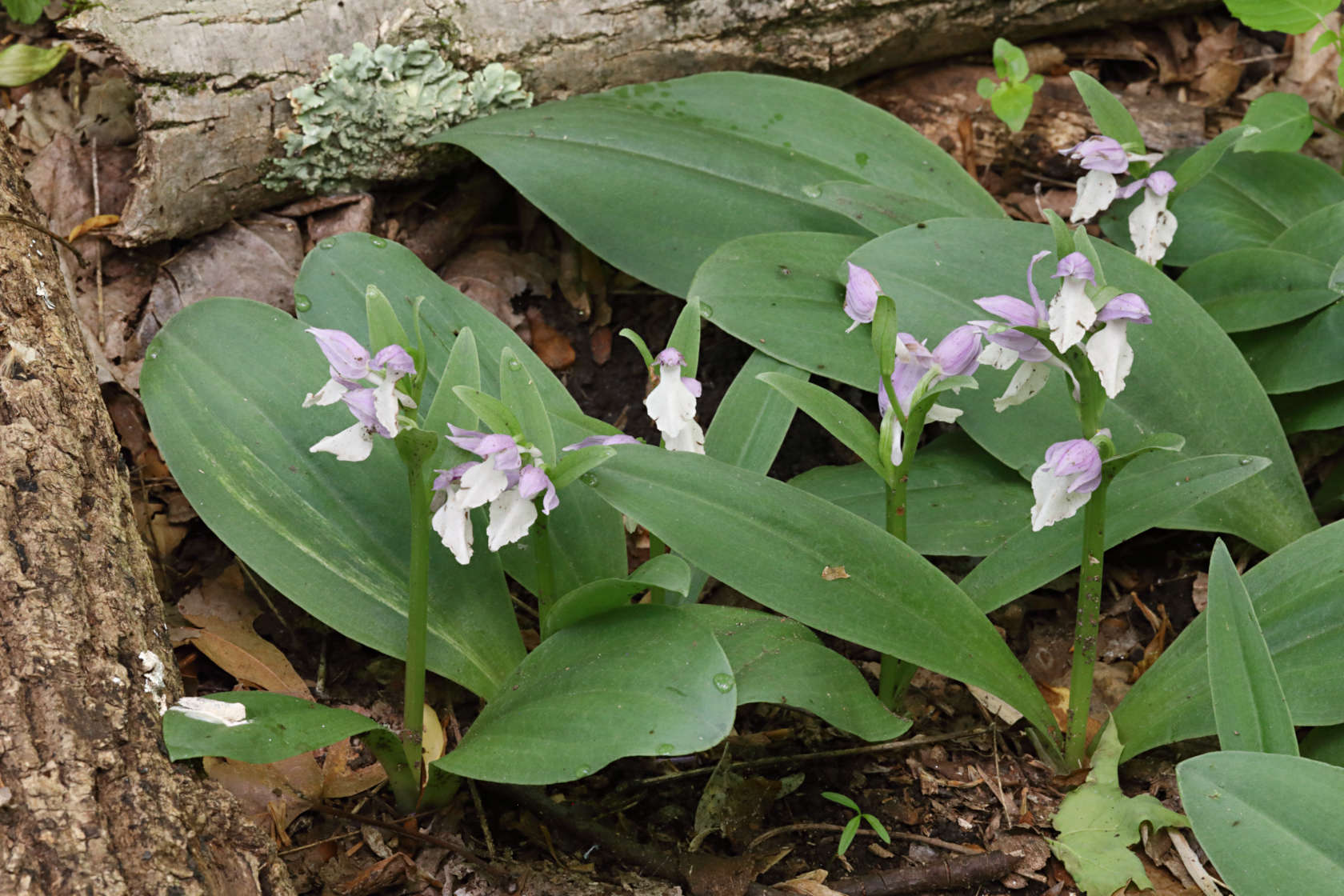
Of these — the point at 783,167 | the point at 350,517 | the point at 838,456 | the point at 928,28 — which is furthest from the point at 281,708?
the point at 928,28

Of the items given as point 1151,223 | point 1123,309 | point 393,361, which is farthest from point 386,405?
point 1151,223

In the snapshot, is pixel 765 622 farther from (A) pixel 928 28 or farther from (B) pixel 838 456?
(A) pixel 928 28

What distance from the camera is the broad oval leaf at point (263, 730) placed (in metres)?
1.56

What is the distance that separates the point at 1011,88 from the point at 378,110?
1752 mm

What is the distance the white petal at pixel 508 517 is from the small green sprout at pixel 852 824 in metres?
0.85

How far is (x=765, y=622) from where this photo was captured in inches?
79.7

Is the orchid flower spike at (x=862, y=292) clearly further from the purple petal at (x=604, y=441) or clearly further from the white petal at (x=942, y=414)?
the purple petal at (x=604, y=441)

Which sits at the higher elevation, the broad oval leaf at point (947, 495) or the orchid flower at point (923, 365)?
the orchid flower at point (923, 365)

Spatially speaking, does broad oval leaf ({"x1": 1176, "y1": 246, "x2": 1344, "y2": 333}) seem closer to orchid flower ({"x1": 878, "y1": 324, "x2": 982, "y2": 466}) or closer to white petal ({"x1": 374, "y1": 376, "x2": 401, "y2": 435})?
orchid flower ({"x1": 878, "y1": 324, "x2": 982, "y2": 466})

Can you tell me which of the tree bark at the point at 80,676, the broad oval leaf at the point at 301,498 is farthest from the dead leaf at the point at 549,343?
the tree bark at the point at 80,676

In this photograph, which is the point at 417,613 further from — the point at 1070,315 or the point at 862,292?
the point at 1070,315

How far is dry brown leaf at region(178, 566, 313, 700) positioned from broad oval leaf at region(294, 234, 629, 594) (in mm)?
545

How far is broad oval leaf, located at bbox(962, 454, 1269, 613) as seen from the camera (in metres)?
2.01

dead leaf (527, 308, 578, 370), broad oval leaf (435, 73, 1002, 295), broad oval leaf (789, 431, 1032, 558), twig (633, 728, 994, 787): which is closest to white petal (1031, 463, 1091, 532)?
broad oval leaf (789, 431, 1032, 558)
